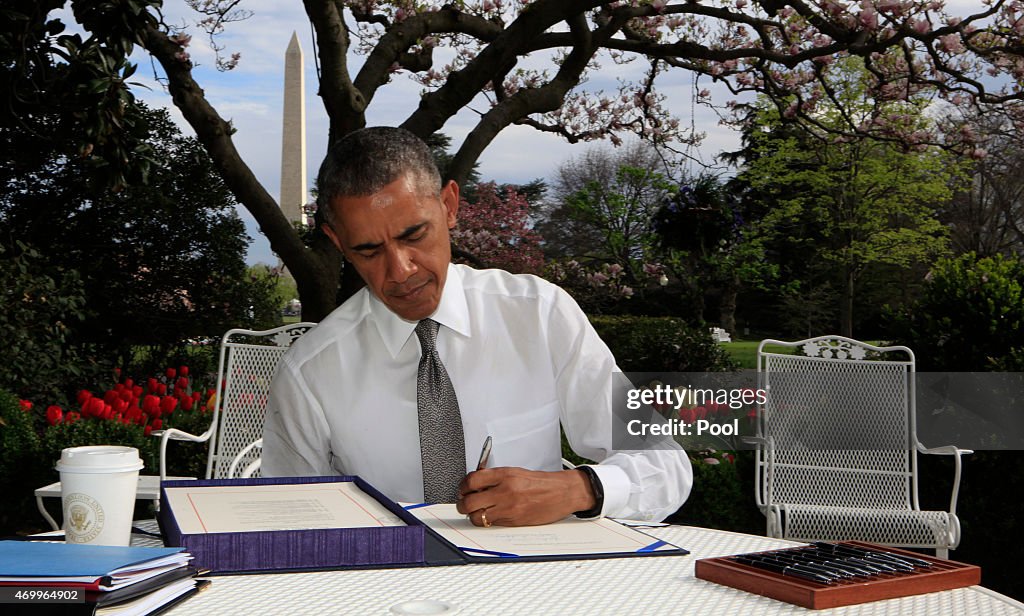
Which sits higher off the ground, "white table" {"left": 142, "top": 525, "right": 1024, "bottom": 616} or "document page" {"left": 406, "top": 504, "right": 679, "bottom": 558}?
"document page" {"left": 406, "top": 504, "right": 679, "bottom": 558}

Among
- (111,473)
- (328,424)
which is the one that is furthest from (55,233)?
(111,473)

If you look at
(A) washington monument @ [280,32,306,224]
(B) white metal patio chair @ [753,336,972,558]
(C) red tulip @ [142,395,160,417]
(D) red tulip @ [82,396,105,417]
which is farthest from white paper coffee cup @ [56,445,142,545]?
(A) washington monument @ [280,32,306,224]

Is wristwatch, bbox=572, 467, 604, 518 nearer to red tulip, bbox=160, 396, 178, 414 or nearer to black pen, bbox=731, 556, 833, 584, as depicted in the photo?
black pen, bbox=731, 556, 833, 584

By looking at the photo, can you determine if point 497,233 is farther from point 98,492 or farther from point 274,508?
point 98,492

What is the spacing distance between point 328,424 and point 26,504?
327cm

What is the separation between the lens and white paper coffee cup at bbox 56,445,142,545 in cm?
123

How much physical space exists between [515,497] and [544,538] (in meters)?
0.08

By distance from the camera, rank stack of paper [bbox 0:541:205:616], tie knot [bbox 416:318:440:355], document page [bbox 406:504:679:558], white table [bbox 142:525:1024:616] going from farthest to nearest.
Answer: tie knot [bbox 416:318:440:355], document page [bbox 406:504:679:558], white table [bbox 142:525:1024:616], stack of paper [bbox 0:541:205:616]

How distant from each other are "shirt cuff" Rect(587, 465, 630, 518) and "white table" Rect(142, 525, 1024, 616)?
0.25 m

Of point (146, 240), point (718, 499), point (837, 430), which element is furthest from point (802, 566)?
point (146, 240)

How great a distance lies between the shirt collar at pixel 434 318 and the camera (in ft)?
6.62

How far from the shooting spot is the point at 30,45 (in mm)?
3648

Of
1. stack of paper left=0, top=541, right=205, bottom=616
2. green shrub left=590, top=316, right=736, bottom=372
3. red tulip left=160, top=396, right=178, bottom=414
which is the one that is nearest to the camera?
stack of paper left=0, top=541, right=205, bottom=616

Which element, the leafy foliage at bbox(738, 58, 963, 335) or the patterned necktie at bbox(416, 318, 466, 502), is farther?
the leafy foliage at bbox(738, 58, 963, 335)
